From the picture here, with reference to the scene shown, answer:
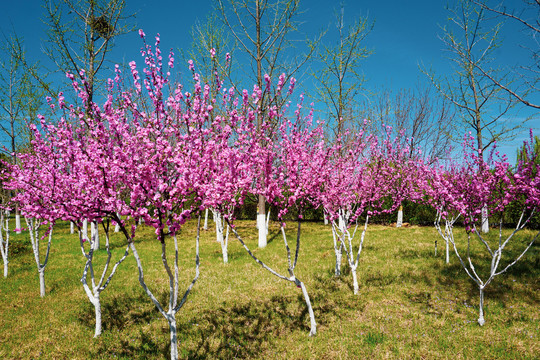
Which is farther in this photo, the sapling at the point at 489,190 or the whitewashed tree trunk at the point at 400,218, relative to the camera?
the whitewashed tree trunk at the point at 400,218

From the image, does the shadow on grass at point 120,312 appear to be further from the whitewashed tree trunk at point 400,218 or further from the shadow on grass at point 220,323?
the whitewashed tree trunk at point 400,218

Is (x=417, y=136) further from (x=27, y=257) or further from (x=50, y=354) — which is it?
(x=27, y=257)

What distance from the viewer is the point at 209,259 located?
34.6 ft

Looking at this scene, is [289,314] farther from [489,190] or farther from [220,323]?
[489,190]

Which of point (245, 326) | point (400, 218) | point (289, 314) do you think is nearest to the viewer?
point (245, 326)

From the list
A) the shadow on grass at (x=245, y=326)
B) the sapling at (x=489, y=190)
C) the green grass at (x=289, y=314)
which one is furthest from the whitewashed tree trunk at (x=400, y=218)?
the shadow on grass at (x=245, y=326)

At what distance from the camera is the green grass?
457cm

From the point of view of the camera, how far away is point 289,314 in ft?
19.1

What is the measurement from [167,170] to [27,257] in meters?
12.0

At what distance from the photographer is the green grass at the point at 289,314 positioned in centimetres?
457

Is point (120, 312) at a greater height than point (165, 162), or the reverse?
point (165, 162)

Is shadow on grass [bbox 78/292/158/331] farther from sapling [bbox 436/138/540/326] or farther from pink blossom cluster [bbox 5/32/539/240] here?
sapling [bbox 436/138/540/326]

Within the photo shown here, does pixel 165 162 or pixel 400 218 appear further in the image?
pixel 400 218

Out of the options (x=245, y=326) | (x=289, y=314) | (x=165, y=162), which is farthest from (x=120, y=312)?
(x=165, y=162)
